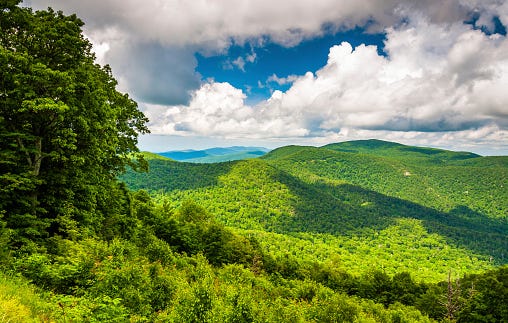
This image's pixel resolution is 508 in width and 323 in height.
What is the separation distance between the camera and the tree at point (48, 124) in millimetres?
15117

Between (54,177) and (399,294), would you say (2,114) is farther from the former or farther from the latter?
(399,294)

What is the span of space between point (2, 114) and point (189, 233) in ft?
115

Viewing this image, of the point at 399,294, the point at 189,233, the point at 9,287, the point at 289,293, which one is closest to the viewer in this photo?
the point at 9,287

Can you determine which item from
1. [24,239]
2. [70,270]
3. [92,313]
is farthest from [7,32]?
[92,313]

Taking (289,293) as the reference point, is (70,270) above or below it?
above

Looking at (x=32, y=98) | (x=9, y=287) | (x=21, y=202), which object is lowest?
(x=9, y=287)

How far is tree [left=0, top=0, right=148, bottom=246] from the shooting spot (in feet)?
49.6

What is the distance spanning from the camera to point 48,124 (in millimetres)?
16859

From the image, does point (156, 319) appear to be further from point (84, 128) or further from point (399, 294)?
point (399, 294)

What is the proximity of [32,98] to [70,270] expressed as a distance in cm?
995

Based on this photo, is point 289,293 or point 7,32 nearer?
point 7,32

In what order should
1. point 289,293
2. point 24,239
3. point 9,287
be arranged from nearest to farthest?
point 9,287, point 24,239, point 289,293

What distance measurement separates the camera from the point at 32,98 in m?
15.5

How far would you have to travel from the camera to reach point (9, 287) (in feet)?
28.4
